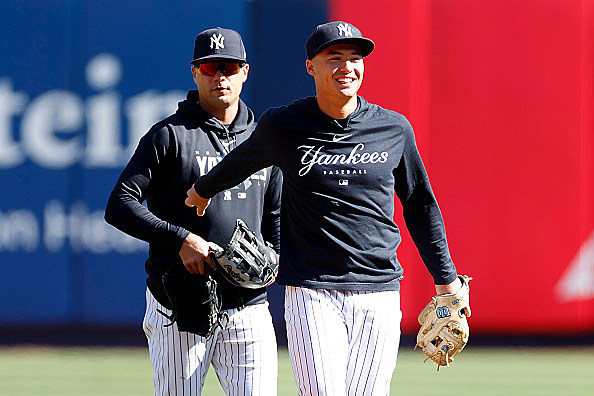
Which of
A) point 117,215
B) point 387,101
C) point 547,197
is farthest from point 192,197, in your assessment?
point 547,197

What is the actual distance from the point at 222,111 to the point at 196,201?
50cm

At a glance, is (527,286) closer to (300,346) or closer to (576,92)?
(576,92)

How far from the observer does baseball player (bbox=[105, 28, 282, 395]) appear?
3.66 metres

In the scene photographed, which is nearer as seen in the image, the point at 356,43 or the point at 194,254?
the point at 356,43

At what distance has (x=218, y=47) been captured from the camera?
3.84m

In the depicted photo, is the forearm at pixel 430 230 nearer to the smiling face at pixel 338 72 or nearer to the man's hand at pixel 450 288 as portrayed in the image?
the man's hand at pixel 450 288

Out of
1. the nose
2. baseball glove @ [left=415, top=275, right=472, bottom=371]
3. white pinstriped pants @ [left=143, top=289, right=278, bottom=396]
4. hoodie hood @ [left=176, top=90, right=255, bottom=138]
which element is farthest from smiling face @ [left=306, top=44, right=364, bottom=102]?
white pinstriped pants @ [left=143, top=289, right=278, bottom=396]

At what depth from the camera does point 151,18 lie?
7.32 metres

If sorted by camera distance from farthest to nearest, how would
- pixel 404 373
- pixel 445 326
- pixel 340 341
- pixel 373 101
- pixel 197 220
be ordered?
pixel 373 101 → pixel 404 373 → pixel 197 220 → pixel 445 326 → pixel 340 341

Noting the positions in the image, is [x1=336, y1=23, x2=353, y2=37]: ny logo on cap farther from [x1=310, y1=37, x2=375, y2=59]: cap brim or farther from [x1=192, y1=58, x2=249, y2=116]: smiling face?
[x1=192, y1=58, x2=249, y2=116]: smiling face

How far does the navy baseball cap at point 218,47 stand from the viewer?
3826 mm

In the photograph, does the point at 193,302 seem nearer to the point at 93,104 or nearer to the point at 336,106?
the point at 336,106

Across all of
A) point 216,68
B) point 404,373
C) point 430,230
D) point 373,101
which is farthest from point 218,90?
point 373,101

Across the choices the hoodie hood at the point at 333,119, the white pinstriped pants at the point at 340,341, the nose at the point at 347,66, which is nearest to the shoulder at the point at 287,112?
the hoodie hood at the point at 333,119
